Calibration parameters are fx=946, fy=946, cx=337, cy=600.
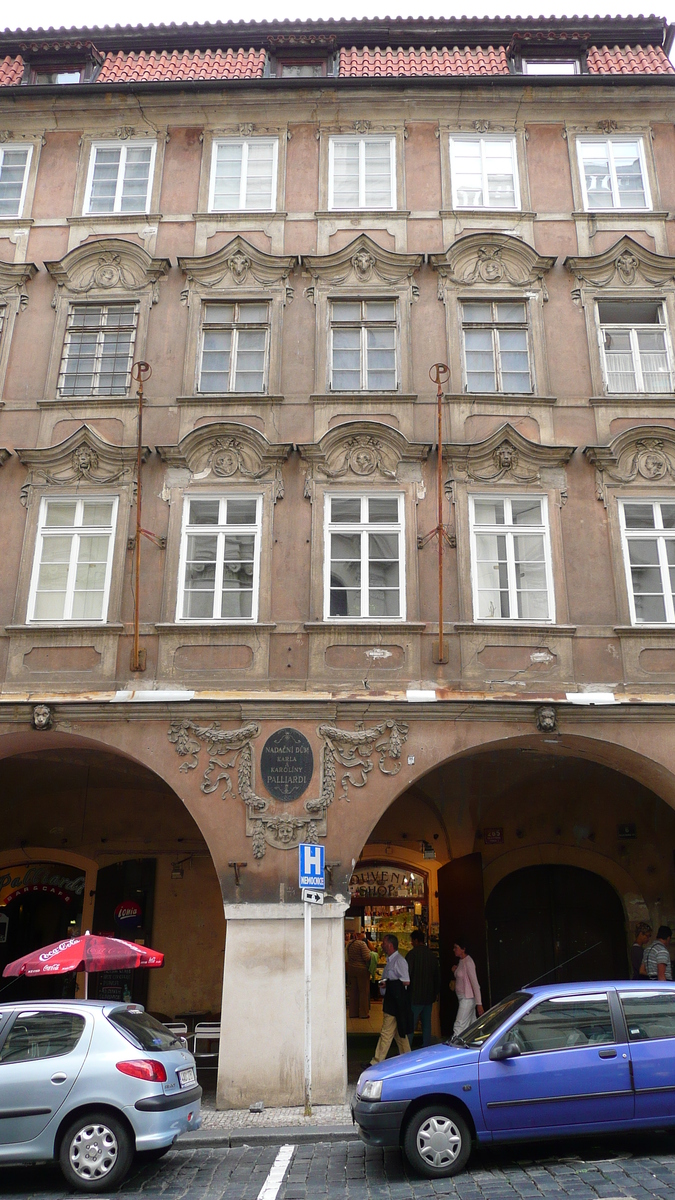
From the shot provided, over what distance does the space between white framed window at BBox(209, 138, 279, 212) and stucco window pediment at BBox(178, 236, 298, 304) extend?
1007mm

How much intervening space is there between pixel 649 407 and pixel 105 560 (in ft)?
26.3

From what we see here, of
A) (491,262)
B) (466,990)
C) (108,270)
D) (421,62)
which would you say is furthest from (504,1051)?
(421,62)

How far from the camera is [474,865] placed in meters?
14.8

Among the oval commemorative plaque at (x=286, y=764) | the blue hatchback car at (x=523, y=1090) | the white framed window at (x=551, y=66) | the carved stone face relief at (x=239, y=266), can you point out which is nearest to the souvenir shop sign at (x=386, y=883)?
the oval commemorative plaque at (x=286, y=764)

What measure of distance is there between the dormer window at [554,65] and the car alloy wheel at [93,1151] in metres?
16.7

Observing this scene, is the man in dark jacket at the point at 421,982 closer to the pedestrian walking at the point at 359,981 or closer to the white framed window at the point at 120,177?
the pedestrian walking at the point at 359,981

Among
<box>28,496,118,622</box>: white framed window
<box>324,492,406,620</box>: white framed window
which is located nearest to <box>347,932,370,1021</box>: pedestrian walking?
<box>324,492,406,620</box>: white framed window

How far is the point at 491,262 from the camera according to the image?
14555 millimetres

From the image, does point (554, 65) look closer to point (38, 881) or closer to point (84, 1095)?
point (38, 881)

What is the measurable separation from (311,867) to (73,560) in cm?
548

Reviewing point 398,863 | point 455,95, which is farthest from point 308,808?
point 455,95

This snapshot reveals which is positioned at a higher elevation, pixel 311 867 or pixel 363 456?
pixel 363 456

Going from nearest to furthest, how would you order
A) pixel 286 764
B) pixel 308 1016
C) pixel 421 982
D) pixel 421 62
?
pixel 308 1016 → pixel 286 764 → pixel 421 982 → pixel 421 62

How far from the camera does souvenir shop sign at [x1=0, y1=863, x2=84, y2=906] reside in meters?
15.4
